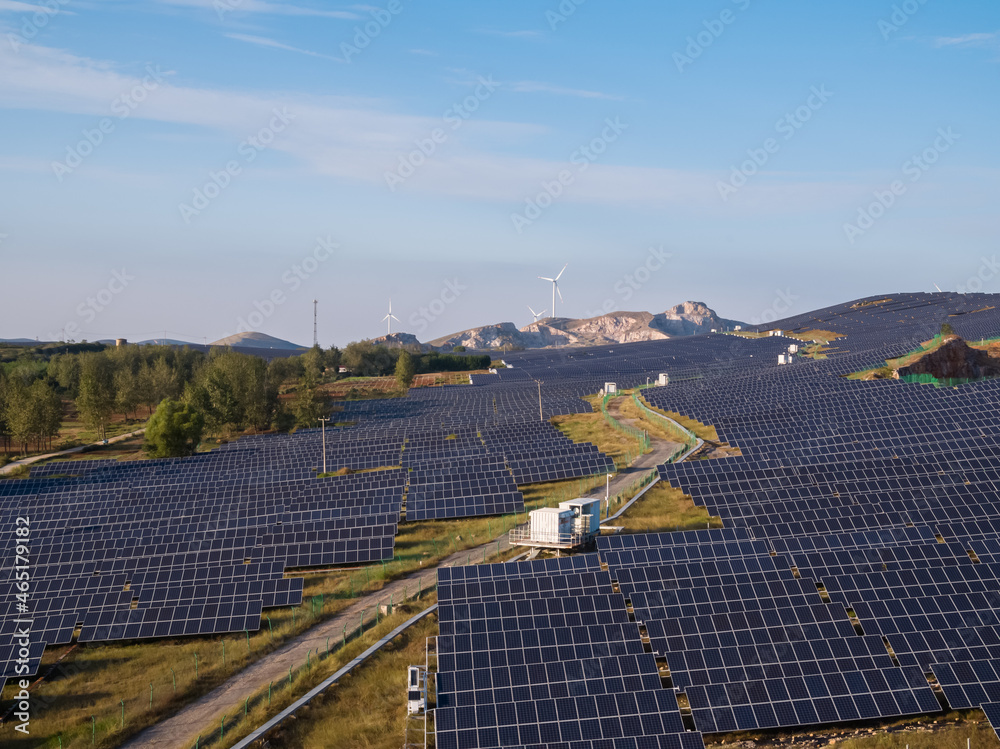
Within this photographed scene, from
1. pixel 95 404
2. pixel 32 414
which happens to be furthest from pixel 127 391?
pixel 32 414

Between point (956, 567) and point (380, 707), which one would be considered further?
point (956, 567)

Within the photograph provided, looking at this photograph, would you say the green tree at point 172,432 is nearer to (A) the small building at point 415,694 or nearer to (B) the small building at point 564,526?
(B) the small building at point 564,526

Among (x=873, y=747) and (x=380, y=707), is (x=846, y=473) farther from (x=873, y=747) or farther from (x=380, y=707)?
(x=380, y=707)

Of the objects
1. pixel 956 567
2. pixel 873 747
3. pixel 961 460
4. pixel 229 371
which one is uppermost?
pixel 229 371

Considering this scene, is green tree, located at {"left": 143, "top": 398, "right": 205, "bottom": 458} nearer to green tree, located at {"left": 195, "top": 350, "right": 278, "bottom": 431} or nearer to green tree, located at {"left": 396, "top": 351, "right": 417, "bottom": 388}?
green tree, located at {"left": 195, "top": 350, "right": 278, "bottom": 431}

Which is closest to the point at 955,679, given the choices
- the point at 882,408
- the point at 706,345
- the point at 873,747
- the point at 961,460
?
the point at 873,747

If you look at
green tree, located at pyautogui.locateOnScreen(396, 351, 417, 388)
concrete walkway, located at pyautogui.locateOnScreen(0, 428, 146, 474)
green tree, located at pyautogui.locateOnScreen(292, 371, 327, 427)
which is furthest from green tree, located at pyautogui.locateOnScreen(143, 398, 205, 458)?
green tree, located at pyautogui.locateOnScreen(396, 351, 417, 388)
